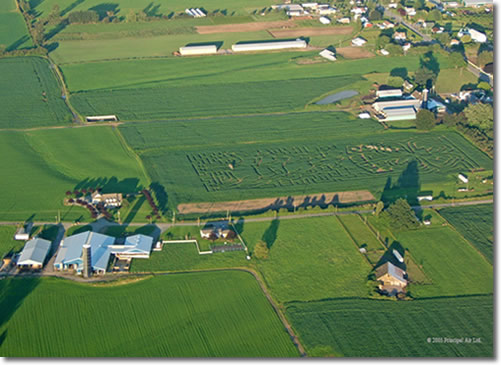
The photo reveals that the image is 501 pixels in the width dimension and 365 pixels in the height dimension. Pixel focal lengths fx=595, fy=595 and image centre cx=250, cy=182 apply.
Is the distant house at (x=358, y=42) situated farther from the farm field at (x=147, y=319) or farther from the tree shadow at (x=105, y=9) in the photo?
the farm field at (x=147, y=319)

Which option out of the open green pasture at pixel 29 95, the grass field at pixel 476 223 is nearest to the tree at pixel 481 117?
the grass field at pixel 476 223

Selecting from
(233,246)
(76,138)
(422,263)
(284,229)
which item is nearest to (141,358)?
(233,246)

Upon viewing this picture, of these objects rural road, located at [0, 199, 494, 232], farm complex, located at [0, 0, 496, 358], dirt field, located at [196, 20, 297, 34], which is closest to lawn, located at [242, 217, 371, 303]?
farm complex, located at [0, 0, 496, 358]

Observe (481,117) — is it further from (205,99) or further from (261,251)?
(261,251)

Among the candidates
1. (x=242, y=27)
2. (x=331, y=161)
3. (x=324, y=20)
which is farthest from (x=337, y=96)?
(x=324, y=20)

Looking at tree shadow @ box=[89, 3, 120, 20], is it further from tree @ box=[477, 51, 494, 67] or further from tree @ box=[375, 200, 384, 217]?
tree @ box=[375, 200, 384, 217]
